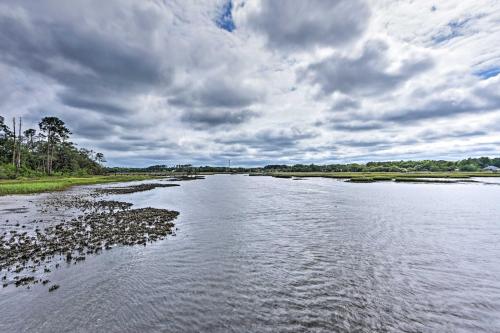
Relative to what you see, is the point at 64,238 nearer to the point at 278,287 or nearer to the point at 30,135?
the point at 278,287

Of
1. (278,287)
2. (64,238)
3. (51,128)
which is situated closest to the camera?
(278,287)

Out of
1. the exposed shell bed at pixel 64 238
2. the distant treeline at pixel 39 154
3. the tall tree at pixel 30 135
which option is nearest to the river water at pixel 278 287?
the exposed shell bed at pixel 64 238

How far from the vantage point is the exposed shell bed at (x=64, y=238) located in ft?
48.0

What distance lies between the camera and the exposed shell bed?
14617 mm

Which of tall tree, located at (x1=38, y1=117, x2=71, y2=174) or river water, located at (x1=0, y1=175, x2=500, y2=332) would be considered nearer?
river water, located at (x1=0, y1=175, x2=500, y2=332)

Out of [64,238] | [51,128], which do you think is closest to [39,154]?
[51,128]

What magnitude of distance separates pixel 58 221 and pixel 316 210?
32600 millimetres

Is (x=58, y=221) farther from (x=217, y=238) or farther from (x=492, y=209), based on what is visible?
(x=492, y=209)

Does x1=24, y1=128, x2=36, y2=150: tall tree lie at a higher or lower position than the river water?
higher

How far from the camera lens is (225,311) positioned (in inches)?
422

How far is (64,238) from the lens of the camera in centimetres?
2066

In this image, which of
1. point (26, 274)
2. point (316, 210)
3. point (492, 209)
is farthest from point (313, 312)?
point (492, 209)

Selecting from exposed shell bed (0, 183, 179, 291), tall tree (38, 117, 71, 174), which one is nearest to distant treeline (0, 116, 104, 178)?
tall tree (38, 117, 71, 174)

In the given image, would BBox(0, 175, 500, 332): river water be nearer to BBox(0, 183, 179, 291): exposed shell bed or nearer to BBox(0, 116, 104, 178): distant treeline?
BBox(0, 183, 179, 291): exposed shell bed
